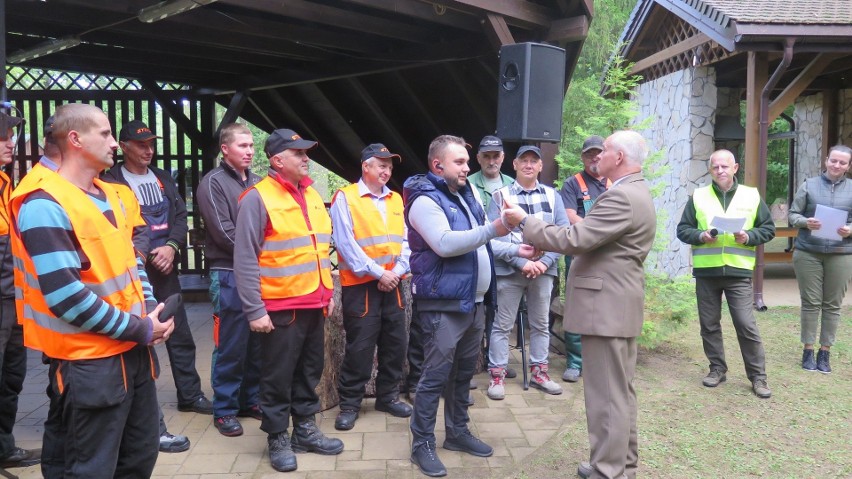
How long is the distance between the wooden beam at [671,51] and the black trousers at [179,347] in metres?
8.33

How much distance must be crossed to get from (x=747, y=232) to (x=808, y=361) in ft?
5.38

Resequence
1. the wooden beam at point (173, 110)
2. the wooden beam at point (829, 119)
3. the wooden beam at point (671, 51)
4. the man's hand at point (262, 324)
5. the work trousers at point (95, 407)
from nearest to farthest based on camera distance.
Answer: the work trousers at point (95, 407)
the man's hand at point (262, 324)
the wooden beam at point (173, 110)
the wooden beam at point (671, 51)
the wooden beam at point (829, 119)

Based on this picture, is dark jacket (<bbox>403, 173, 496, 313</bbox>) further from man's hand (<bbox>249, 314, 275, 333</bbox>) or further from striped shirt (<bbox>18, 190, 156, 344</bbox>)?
striped shirt (<bbox>18, 190, 156, 344</bbox>)

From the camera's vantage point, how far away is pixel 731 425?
4.46 meters

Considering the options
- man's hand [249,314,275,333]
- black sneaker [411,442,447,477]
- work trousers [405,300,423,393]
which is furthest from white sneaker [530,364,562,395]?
man's hand [249,314,275,333]

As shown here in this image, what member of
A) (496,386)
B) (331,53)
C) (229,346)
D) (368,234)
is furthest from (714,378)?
(331,53)

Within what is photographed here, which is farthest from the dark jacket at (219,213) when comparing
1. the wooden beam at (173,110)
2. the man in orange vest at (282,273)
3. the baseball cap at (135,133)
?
the wooden beam at (173,110)

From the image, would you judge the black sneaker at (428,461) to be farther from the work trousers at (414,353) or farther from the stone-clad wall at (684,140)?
the stone-clad wall at (684,140)

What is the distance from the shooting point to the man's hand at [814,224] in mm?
5430

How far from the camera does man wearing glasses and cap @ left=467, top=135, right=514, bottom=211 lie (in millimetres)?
5250

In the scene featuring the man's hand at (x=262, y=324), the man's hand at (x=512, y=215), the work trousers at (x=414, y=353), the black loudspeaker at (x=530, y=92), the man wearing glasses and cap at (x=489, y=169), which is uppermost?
the black loudspeaker at (x=530, y=92)

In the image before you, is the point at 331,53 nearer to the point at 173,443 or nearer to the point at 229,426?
the point at 229,426

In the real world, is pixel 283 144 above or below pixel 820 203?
above

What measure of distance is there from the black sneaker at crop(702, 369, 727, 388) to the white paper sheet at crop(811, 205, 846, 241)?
141 cm
